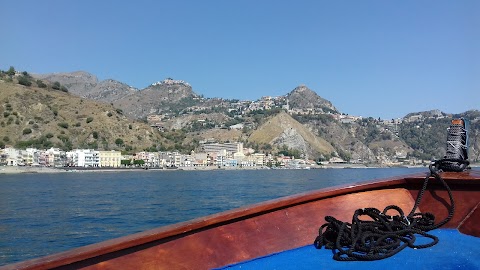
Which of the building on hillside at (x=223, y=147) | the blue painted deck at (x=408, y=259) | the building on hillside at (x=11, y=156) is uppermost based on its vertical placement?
the building on hillside at (x=223, y=147)

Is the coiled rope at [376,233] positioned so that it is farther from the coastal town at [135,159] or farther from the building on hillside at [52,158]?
the building on hillside at [52,158]

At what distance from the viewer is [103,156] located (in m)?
117

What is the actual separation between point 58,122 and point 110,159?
1817 cm

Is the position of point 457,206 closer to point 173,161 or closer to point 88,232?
point 88,232

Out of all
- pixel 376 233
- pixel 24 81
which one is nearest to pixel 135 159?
pixel 24 81

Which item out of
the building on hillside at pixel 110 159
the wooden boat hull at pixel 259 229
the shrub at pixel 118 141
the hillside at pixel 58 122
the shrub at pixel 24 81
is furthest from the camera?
the shrub at pixel 24 81

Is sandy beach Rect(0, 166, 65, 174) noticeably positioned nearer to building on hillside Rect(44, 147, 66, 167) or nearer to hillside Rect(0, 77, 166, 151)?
building on hillside Rect(44, 147, 66, 167)

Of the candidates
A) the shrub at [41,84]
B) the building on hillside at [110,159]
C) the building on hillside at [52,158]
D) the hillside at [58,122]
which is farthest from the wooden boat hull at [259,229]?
the shrub at [41,84]

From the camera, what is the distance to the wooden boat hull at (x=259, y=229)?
270 cm

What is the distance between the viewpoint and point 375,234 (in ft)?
9.43

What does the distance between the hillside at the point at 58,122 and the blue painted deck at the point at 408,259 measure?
123952 millimetres

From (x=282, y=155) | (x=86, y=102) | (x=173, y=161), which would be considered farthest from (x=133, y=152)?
(x=282, y=155)

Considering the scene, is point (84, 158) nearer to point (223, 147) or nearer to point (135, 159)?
point (135, 159)

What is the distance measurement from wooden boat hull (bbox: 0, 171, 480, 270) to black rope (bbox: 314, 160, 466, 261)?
157 millimetres
